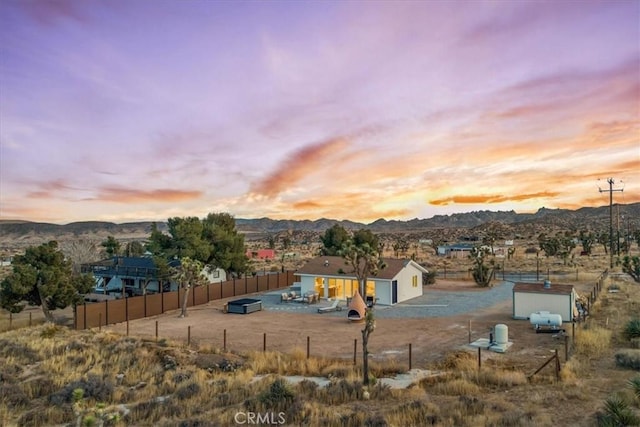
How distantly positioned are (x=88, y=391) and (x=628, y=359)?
58.4 ft

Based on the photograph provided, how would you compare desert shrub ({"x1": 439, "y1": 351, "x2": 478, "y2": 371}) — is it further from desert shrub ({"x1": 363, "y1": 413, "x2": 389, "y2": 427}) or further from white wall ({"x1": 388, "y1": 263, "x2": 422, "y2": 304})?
white wall ({"x1": 388, "y1": 263, "x2": 422, "y2": 304})

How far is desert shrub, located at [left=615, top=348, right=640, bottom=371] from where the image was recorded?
1583 cm

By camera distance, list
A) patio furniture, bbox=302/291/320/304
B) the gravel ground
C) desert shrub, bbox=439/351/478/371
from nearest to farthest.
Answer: desert shrub, bbox=439/351/478/371 → the gravel ground → patio furniture, bbox=302/291/320/304

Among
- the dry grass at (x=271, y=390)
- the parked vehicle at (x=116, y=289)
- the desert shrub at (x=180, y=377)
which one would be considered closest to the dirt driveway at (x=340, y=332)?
the dry grass at (x=271, y=390)

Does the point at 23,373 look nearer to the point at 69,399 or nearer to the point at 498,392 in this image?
the point at 69,399

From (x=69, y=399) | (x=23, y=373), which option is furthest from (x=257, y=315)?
(x=69, y=399)

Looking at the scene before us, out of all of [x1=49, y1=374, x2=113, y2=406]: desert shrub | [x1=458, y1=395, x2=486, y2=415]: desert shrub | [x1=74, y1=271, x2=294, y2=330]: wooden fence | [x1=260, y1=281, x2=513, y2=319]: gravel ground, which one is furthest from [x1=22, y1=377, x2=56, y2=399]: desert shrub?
[x1=260, y1=281, x2=513, y2=319]: gravel ground

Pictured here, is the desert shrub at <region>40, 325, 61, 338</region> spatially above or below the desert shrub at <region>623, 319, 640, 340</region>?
below

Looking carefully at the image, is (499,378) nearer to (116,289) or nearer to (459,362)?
Answer: (459,362)

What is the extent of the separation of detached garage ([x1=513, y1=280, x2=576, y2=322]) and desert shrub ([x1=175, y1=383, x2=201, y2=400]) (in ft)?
66.1

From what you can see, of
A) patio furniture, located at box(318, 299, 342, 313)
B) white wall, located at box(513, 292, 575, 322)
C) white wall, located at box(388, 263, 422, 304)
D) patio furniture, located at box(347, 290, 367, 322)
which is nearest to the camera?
white wall, located at box(513, 292, 575, 322)

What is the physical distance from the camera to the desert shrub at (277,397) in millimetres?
12195

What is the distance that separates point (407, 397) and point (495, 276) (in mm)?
39554

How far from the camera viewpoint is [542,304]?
26766 millimetres
